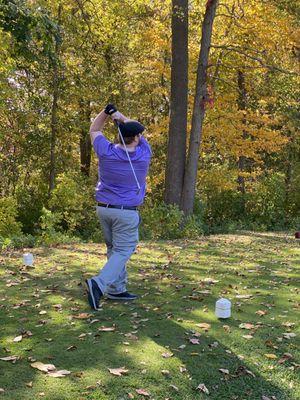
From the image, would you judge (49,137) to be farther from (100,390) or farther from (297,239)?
(100,390)

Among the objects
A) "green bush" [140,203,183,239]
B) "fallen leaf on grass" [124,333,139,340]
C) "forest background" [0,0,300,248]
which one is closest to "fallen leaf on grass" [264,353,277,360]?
"fallen leaf on grass" [124,333,139,340]

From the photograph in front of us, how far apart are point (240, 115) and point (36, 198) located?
7102 millimetres

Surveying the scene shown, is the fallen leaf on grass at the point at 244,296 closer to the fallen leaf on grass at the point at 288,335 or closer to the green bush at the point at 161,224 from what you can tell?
the fallen leaf on grass at the point at 288,335

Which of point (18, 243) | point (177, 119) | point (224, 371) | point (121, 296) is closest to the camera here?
point (224, 371)

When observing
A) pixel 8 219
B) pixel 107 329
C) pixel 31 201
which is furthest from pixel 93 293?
pixel 31 201

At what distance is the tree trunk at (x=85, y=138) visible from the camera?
1691 centimetres

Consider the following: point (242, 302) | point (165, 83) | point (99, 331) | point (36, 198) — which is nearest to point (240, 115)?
point (165, 83)

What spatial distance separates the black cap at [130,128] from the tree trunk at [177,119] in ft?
25.3

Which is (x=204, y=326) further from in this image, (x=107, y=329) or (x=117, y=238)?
(x=117, y=238)

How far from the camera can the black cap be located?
4453 mm

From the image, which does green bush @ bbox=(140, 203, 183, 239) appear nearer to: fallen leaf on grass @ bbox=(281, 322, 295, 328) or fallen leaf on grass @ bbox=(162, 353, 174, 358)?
fallen leaf on grass @ bbox=(281, 322, 295, 328)

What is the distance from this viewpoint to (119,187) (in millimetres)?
4586

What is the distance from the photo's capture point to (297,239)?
10.6 m

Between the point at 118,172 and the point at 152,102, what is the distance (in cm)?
1550
